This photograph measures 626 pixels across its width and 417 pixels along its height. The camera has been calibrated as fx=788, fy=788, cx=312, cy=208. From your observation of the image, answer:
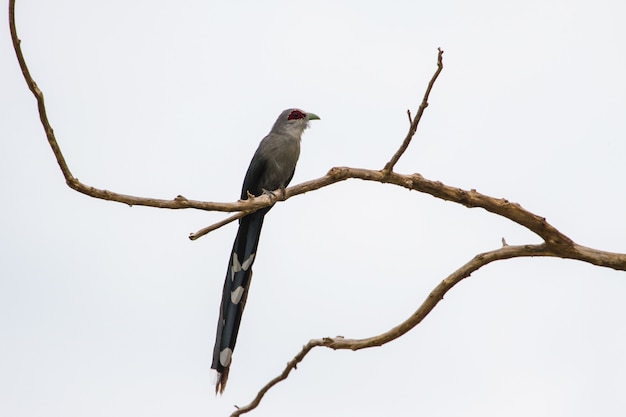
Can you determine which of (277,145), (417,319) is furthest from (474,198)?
(277,145)

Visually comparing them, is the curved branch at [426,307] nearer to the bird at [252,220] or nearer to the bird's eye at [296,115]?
the bird at [252,220]

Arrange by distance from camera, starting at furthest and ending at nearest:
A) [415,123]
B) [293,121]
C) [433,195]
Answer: [293,121] < [433,195] < [415,123]

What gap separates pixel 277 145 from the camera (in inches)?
215

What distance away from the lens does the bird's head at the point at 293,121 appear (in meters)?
5.55

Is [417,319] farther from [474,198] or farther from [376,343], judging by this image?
[474,198]

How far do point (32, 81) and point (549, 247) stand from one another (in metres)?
2.52

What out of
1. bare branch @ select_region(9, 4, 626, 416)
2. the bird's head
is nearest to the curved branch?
bare branch @ select_region(9, 4, 626, 416)

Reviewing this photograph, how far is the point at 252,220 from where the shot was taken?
17.3 ft

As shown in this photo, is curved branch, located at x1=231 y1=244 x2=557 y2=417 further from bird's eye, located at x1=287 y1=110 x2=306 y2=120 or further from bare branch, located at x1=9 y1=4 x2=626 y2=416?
bird's eye, located at x1=287 y1=110 x2=306 y2=120

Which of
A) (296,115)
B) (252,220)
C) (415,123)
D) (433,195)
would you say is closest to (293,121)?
(296,115)

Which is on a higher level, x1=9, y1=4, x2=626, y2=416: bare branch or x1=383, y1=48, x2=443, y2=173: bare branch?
x1=383, y1=48, x2=443, y2=173: bare branch

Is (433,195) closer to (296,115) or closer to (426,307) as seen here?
(426,307)

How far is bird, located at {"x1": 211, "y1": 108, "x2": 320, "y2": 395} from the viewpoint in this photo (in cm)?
502

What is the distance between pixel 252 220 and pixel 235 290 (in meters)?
0.48
